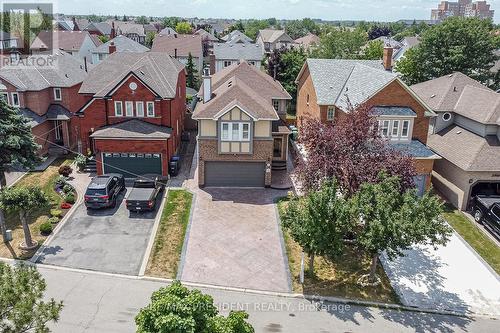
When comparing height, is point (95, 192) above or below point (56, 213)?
above

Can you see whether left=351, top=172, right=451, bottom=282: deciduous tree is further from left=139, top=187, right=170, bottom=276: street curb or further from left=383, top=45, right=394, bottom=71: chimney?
left=383, top=45, right=394, bottom=71: chimney

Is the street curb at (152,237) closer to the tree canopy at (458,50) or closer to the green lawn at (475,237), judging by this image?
the green lawn at (475,237)

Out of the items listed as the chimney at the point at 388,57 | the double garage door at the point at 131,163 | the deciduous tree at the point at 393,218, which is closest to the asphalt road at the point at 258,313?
the deciduous tree at the point at 393,218

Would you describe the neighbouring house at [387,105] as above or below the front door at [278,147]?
above

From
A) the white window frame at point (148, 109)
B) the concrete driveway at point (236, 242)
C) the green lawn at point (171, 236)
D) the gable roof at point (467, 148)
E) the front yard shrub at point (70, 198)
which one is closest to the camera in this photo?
the concrete driveway at point (236, 242)

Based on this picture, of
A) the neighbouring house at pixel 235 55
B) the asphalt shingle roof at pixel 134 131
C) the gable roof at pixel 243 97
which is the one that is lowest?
the asphalt shingle roof at pixel 134 131

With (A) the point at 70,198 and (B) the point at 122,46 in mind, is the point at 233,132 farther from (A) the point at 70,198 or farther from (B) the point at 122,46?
(B) the point at 122,46

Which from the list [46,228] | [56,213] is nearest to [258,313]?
[46,228]
